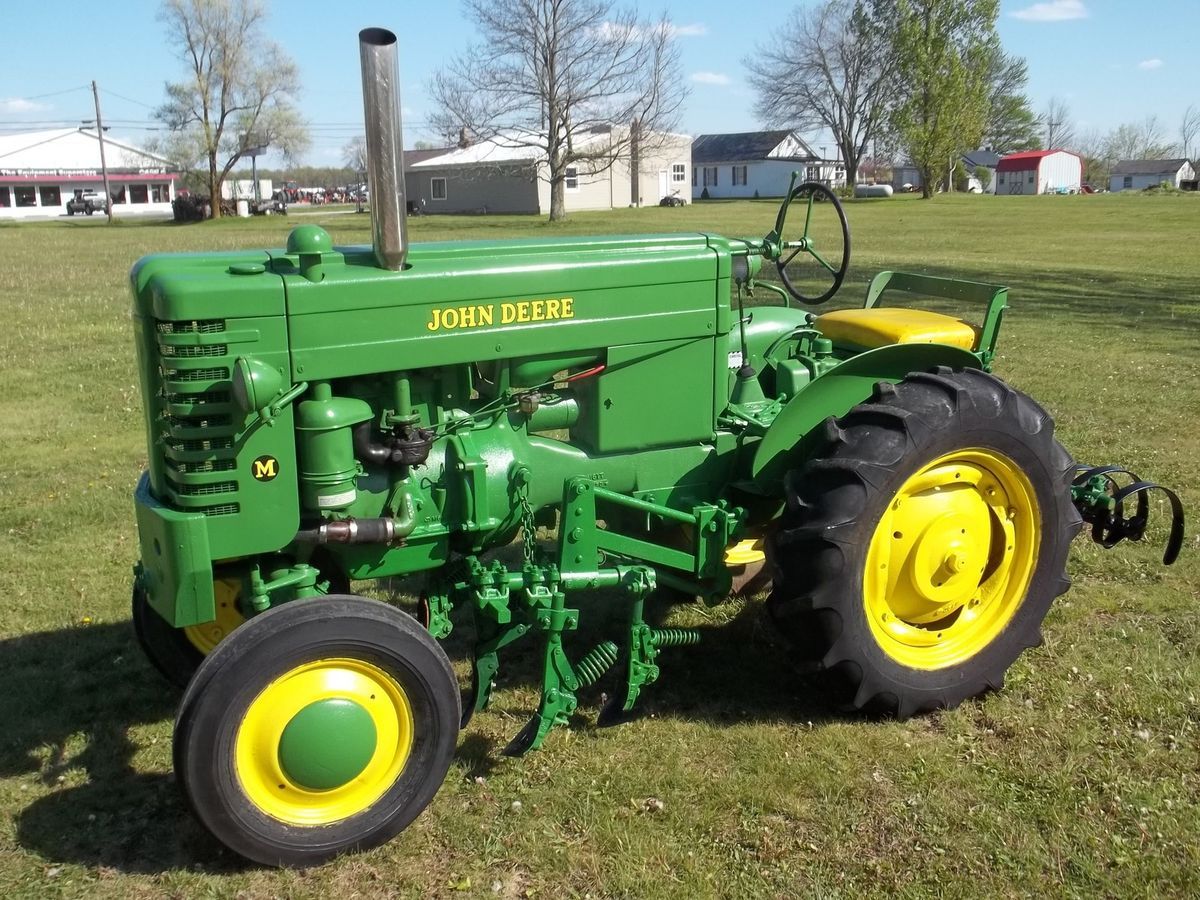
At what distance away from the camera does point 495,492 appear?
378 centimetres

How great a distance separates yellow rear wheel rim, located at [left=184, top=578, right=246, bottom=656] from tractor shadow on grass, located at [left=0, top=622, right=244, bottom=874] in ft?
1.00

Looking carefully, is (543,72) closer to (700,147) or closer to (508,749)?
(508,749)

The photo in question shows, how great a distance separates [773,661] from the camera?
4605 mm

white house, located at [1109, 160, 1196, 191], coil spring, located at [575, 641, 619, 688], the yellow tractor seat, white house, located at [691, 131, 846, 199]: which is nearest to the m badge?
coil spring, located at [575, 641, 619, 688]

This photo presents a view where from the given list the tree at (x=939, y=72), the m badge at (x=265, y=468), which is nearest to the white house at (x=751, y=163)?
the tree at (x=939, y=72)

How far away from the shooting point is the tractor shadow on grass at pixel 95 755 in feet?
11.1

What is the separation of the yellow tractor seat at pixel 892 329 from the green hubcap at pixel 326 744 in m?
2.65

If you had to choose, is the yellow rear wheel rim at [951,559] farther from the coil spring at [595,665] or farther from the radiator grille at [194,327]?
the radiator grille at [194,327]

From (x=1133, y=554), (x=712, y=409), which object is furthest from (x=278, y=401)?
(x=1133, y=554)

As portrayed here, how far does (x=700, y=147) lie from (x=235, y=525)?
83.9 metres

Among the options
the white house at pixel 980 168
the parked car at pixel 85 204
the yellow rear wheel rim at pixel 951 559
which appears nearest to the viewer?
the yellow rear wheel rim at pixel 951 559

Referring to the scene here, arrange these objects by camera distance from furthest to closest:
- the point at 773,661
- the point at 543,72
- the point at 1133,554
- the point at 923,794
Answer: the point at 543,72 < the point at 1133,554 < the point at 773,661 < the point at 923,794

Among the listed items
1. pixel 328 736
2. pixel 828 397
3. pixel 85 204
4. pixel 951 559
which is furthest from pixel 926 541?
pixel 85 204

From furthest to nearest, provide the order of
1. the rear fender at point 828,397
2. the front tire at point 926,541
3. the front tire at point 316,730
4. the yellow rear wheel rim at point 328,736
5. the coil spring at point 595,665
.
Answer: the rear fender at point 828,397 < the coil spring at point 595,665 < the front tire at point 926,541 < the yellow rear wheel rim at point 328,736 < the front tire at point 316,730
